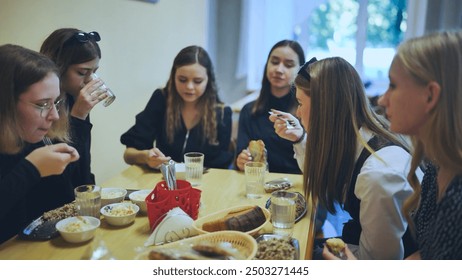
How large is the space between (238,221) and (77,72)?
0.78 m

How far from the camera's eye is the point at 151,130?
6.34ft

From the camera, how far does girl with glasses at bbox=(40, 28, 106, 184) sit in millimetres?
1327

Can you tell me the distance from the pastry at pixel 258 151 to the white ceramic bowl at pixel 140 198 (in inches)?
18.4

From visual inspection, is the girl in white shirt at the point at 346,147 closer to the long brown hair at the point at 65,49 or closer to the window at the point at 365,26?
the long brown hair at the point at 65,49

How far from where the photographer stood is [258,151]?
153 cm

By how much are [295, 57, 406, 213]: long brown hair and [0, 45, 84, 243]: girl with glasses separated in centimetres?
66

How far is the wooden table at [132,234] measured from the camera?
0.92 meters

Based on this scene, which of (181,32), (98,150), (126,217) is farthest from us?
(181,32)

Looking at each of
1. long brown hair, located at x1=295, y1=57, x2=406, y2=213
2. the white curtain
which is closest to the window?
the white curtain

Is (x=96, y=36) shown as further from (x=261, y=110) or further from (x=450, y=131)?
(x=450, y=131)

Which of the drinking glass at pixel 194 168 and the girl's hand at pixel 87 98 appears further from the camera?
the drinking glass at pixel 194 168

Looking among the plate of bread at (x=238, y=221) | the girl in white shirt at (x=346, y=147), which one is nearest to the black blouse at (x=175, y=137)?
the girl in white shirt at (x=346, y=147)
